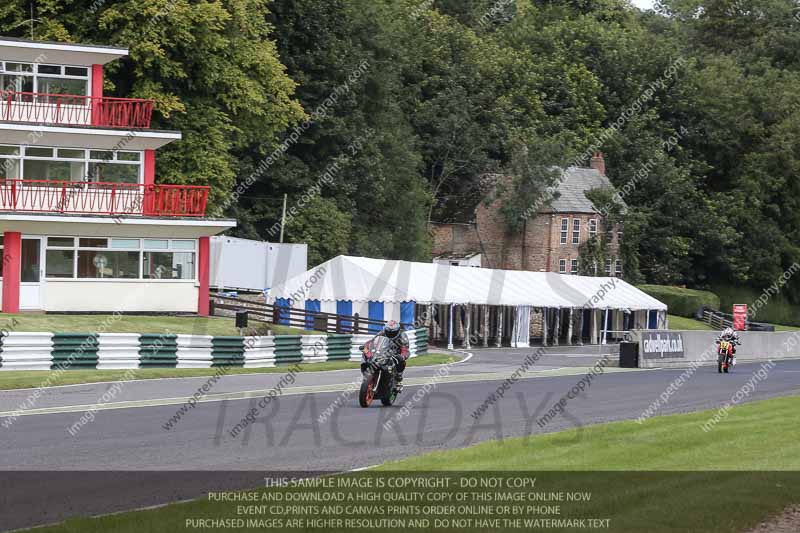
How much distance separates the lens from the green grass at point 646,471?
10164 millimetres

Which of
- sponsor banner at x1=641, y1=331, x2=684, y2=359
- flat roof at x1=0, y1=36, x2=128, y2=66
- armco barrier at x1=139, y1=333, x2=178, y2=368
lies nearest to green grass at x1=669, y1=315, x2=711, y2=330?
sponsor banner at x1=641, y1=331, x2=684, y2=359

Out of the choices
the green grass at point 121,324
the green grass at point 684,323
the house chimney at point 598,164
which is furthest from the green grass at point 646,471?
the house chimney at point 598,164

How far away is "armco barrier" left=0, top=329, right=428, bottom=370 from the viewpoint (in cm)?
2959

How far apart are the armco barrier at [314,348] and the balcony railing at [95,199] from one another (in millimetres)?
6896

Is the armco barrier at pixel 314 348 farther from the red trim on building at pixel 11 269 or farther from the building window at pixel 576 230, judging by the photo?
the building window at pixel 576 230

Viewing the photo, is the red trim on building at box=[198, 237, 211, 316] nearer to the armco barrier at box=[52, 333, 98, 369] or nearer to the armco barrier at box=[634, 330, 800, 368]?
the armco barrier at box=[52, 333, 98, 369]

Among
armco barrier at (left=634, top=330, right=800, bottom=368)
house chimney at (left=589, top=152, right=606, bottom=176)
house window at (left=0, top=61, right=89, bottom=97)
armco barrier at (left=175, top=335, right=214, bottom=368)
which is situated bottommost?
armco barrier at (left=634, top=330, right=800, bottom=368)

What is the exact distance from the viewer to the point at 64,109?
4156cm

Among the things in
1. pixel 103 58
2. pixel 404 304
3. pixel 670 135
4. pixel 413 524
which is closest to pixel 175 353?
pixel 103 58

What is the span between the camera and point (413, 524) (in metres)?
9.87

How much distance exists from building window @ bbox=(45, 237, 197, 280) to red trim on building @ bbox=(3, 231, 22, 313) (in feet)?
3.37

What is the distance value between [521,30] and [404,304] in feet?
167

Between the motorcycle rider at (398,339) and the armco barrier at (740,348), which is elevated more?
the motorcycle rider at (398,339)

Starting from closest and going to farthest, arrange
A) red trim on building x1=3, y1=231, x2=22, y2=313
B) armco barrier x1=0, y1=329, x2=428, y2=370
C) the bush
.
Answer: armco barrier x1=0, y1=329, x2=428, y2=370 → red trim on building x1=3, y1=231, x2=22, y2=313 → the bush
